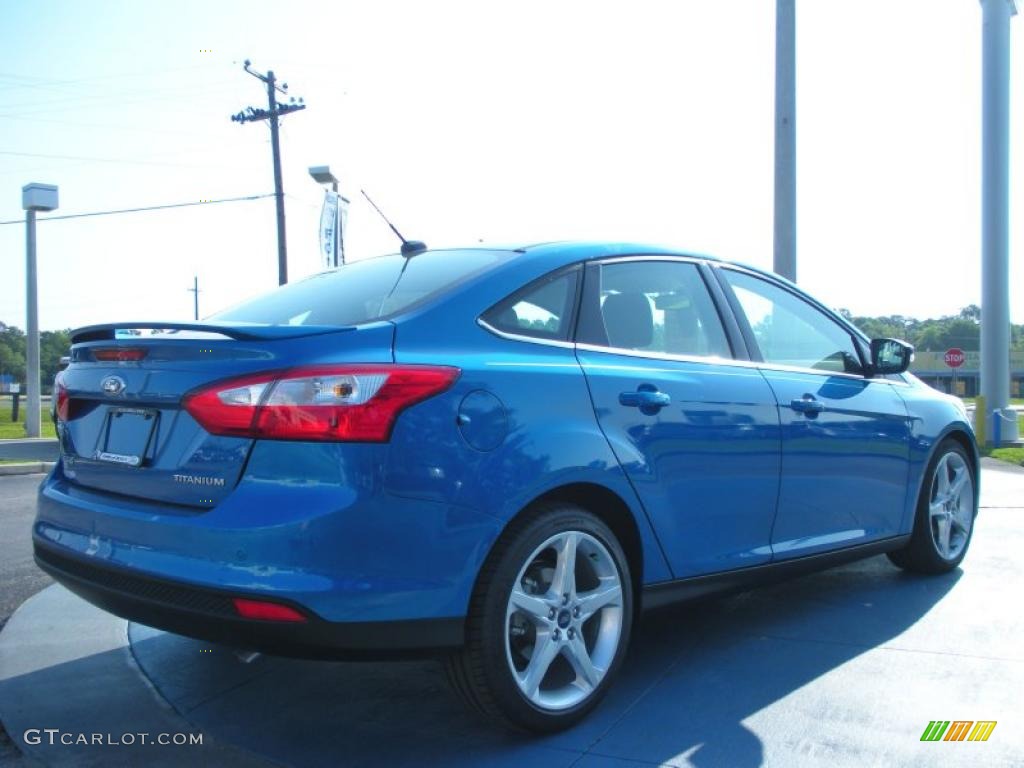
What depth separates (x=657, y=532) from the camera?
330 centimetres

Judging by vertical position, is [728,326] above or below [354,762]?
above

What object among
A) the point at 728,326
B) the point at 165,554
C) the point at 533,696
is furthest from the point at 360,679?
the point at 728,326

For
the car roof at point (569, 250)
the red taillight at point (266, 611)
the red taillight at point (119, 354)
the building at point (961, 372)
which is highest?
the car roof at point (569, 250)

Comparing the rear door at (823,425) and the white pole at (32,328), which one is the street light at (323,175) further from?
the white pole at (32,328)

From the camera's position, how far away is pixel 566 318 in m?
3.32

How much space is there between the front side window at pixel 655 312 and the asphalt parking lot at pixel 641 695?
4.13 feet

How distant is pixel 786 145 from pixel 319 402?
30.4 ft

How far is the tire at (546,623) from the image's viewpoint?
2779 millimetres

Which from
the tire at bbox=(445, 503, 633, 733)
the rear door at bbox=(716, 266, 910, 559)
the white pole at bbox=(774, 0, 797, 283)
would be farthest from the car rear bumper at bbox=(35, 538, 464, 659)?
the white pole at bbox=(774, 0, 797, 283)

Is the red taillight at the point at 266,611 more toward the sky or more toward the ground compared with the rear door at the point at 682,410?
more toward the ground

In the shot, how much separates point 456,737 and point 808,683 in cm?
135

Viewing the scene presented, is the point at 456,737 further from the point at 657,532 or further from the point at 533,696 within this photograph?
the point at 657,532

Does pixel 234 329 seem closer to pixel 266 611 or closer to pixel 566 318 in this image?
pixel 266 611

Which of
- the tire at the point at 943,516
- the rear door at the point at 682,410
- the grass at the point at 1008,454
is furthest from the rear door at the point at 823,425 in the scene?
the grass at the point at 1008,454
